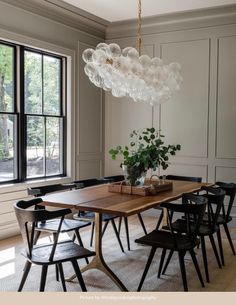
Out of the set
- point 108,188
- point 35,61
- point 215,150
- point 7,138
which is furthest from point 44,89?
point 215,150

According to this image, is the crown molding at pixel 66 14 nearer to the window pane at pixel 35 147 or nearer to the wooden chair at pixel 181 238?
the window pane at pixel 35 147

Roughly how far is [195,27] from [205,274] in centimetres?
388

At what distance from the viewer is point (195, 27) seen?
576 cm

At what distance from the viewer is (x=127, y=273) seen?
3.54 m

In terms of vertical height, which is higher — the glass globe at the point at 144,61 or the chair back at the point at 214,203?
the glass globe at the point at 144,61

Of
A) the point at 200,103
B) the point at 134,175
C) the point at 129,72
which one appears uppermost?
the point at 129,72

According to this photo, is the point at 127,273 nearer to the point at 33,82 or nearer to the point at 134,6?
the point at 33,82

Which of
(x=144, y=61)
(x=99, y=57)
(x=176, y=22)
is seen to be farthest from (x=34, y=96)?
(x=176, y=22)

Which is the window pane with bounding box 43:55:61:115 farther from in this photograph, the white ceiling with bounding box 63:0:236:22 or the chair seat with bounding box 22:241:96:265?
the chair seat with bounding box 22:241:96:265

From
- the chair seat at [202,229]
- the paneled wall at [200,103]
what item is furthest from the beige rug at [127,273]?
the paneled wall at [200,103]

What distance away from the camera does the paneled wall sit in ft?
18.3

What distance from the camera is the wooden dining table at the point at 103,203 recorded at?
288 cm

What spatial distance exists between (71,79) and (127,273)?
11.0 ft

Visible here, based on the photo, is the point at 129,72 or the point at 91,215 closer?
the point at 129,72
